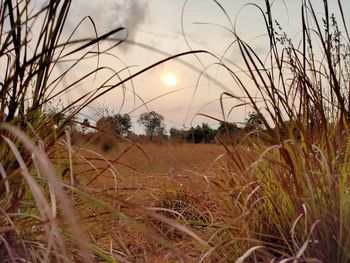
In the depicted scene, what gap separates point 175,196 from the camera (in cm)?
395

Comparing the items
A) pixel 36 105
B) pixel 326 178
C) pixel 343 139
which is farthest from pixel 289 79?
pixel 36 105

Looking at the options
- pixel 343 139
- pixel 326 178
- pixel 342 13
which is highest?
pixel 342 13

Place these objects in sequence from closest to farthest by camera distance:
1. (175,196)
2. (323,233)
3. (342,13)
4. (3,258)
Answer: (3,258) → (323,233) → (342,13) → (175,196)

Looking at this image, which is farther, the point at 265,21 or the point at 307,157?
the point at 265,21

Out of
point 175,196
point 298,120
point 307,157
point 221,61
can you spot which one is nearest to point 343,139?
point 298,120

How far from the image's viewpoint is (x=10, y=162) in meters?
1.50

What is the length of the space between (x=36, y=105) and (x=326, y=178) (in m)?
0.97

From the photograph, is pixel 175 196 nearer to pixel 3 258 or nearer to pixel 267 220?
pixel 267 220

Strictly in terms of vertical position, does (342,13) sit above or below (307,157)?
above

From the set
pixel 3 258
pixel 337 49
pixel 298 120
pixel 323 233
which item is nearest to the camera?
pixel 3 258

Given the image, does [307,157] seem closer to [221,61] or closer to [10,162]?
[221,61]

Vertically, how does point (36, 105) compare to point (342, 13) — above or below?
below

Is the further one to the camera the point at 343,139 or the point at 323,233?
the point at 343,139

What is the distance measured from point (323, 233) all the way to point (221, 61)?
71 centimetres
